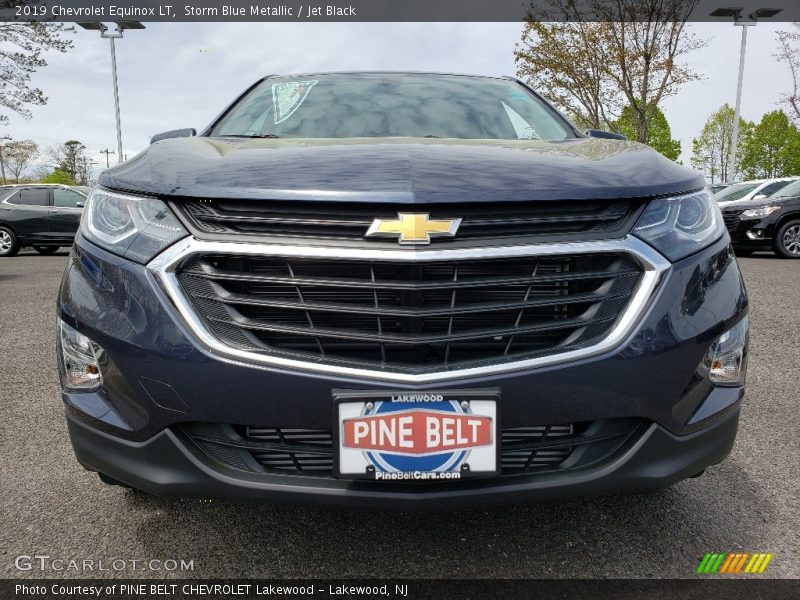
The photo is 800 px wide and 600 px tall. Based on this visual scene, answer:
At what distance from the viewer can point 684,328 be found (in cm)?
151

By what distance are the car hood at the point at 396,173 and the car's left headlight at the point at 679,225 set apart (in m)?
0.04

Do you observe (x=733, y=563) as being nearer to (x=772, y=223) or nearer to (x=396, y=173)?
(x=396, y=173)

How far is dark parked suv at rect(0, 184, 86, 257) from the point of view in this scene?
1231 centimetres

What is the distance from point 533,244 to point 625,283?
0.79ft

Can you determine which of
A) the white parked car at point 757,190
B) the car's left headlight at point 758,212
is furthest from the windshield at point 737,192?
the car's left headlight at point 758,212

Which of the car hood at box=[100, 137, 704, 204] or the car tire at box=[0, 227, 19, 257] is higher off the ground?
the car hood at box=[100, 137, 704, 204]

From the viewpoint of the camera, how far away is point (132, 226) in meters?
1.57

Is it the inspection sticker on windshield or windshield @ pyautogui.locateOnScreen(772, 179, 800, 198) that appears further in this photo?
windshield @ pyautogui.locateOnScreen(772, 179, 800, 198)

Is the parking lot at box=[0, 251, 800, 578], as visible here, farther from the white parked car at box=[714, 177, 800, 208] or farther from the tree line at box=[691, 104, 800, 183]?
the tree line at box=[691, 104, 800, 183]

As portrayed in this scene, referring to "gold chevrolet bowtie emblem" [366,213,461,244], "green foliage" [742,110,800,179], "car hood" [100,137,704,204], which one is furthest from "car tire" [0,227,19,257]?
"green foliage" [742,110,800,179]

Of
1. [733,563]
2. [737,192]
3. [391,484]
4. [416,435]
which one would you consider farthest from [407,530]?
[737,192]

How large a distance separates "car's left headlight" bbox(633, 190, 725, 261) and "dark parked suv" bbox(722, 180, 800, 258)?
32.6ft

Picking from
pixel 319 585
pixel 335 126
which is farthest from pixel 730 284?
pixel 335 126

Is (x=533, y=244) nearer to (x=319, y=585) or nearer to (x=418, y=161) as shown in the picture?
(x=418, y=161)
